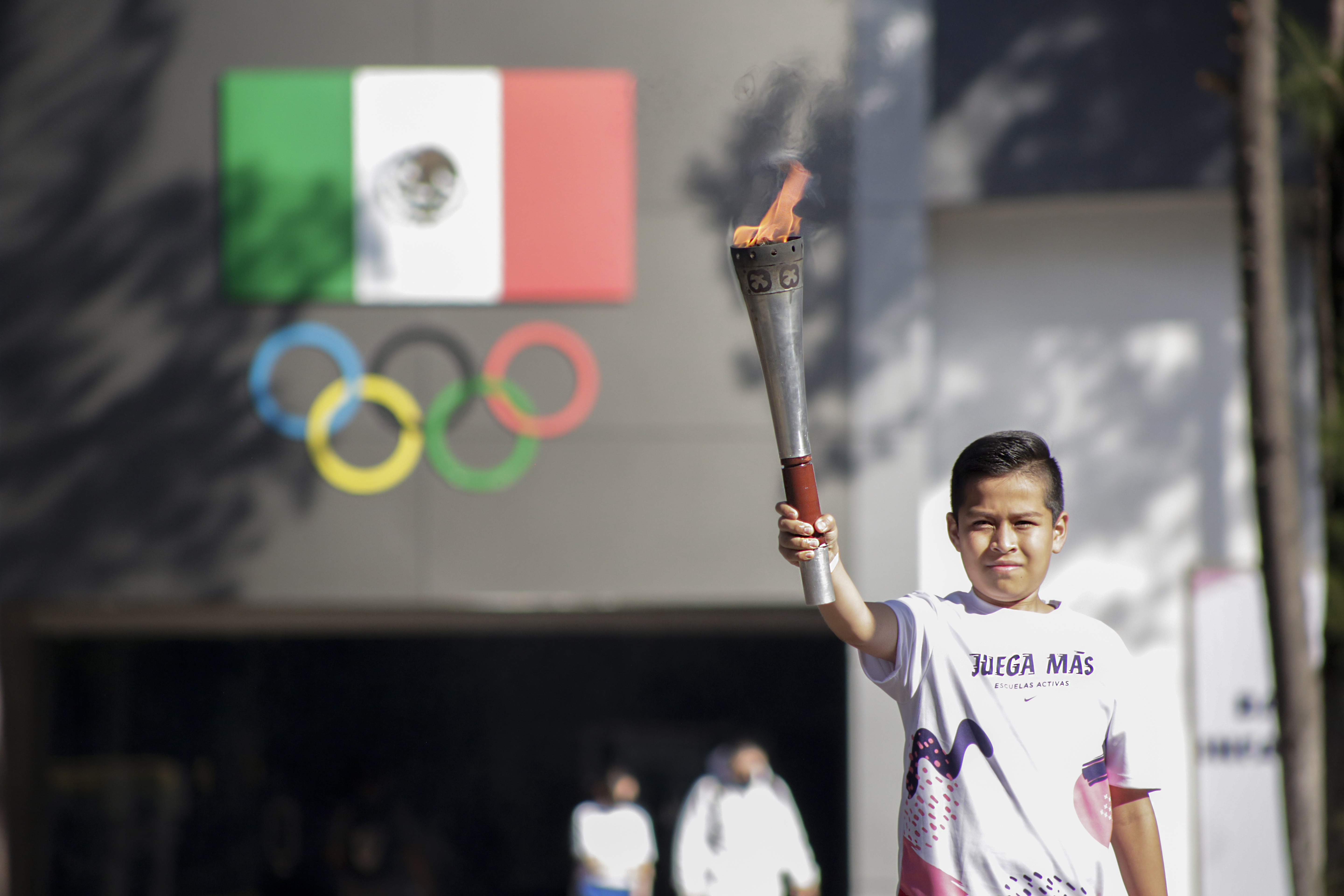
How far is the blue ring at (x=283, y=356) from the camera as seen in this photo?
7.83 meters

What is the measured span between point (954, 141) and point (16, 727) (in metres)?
6.44

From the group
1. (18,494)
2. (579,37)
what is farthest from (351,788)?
(579,37)

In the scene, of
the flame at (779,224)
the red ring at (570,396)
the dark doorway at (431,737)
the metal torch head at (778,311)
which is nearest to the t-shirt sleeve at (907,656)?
the metal torch head at (778,311)

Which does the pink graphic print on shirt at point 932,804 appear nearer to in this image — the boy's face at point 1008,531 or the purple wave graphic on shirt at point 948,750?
the purple wave graphic on shirt at point 948,750

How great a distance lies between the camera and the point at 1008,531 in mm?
2553

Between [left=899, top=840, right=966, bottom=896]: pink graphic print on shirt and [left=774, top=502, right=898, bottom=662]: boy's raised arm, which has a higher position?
[left=774, top=502, right=898, bottom=662]: boy's raised arm

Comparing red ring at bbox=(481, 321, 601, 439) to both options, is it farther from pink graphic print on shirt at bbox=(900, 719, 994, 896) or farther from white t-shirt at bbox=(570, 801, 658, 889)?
pink graphic print on shirt at bbox=(900, 719, 994, 896)

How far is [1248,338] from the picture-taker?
4844 mm

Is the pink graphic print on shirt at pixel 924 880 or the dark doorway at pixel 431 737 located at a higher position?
the pink graphic print on shirt at pixel 924 880

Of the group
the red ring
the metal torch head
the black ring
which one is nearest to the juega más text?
the metal torch head

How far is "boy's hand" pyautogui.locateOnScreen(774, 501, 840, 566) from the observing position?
2480mm

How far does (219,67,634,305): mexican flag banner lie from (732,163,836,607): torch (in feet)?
17.8

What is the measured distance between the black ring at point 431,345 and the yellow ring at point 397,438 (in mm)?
41

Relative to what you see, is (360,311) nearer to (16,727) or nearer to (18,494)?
(18,494)
